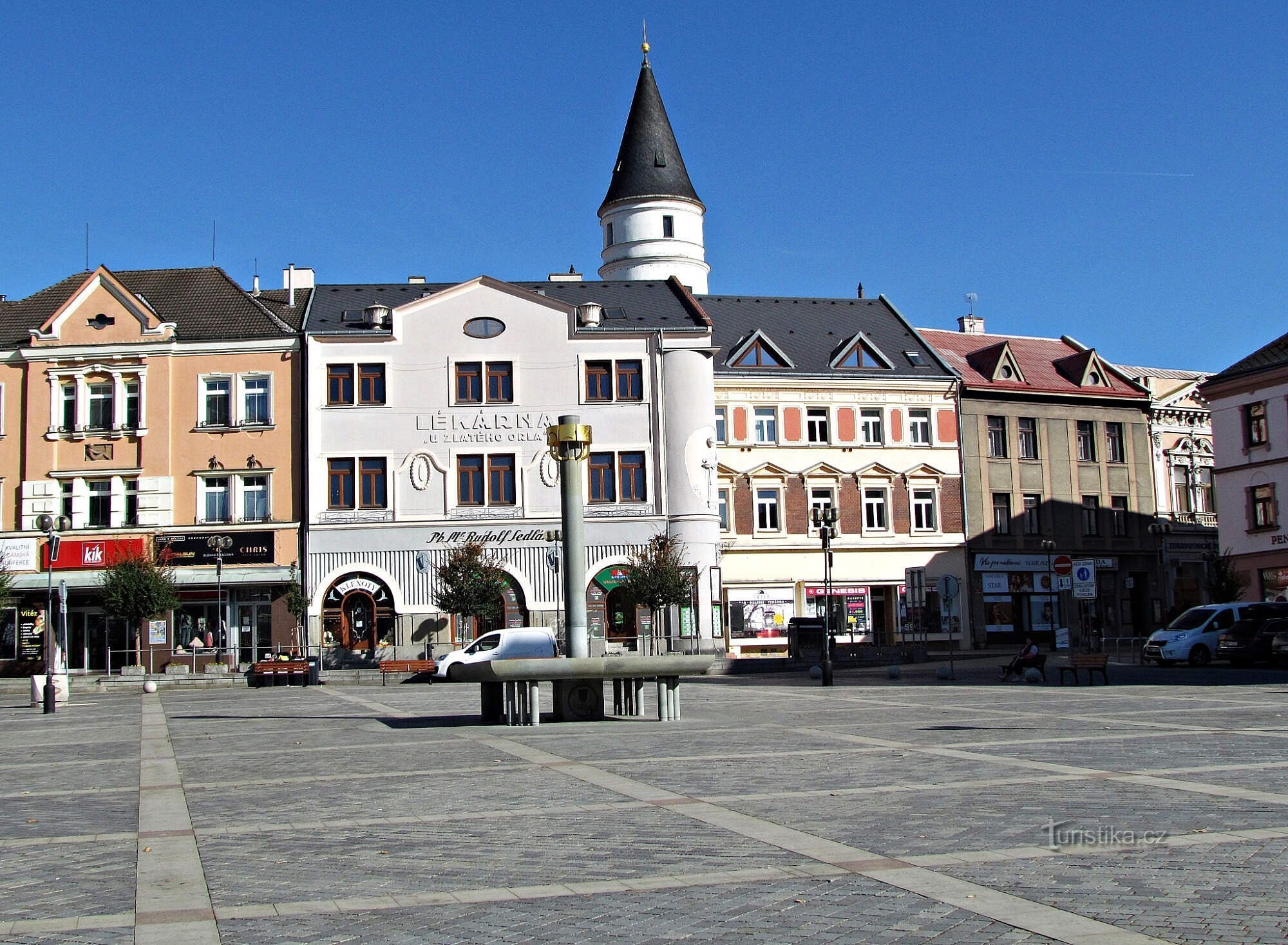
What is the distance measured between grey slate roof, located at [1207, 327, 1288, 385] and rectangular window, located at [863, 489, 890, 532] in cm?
1288

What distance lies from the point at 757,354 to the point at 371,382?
15.2 meters

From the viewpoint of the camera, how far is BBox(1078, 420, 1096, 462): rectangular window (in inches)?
2409

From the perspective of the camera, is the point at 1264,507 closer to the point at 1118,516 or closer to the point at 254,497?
the point at 1118,516

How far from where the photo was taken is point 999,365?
6012 cm

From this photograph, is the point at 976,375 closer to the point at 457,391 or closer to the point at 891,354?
the point at 891,354

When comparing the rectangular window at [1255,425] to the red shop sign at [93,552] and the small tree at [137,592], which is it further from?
the red shop sign at [93,552]

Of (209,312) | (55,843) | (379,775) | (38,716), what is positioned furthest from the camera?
(209,312)

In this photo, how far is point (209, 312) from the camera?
52750 mm

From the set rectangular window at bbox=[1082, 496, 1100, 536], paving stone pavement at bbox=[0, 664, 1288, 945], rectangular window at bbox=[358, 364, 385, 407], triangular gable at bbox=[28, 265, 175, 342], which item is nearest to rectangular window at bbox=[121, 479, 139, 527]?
triangular gable at bbox=[28, 265, 175, 342]

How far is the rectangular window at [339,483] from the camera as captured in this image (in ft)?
166

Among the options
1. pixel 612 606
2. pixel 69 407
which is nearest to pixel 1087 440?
pixel 612 606

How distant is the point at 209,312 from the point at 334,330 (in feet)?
16.8

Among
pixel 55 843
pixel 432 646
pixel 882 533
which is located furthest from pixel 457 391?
pixel 55 843

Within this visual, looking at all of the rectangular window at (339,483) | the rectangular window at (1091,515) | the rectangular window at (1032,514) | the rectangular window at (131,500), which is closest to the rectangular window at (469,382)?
the rectangular window at (339,483)
